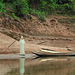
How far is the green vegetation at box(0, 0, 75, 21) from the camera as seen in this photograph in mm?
21620

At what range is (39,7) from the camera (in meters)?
25.5

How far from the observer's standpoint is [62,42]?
20.5 m

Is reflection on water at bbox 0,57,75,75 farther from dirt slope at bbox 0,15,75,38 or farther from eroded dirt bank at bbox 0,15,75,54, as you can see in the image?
dirt slope at bbox 0,15,75,38

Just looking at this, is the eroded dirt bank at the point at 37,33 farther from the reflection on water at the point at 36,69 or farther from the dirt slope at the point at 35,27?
the reflection on water at the point at 36,69

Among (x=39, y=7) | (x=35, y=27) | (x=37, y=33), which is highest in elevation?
(x=39, y=7)

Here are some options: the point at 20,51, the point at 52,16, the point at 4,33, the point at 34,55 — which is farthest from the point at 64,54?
the point at 52,16

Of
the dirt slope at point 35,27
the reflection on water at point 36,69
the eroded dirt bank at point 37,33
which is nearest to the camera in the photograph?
the reflection on water at point 36,69

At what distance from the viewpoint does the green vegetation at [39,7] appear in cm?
2162

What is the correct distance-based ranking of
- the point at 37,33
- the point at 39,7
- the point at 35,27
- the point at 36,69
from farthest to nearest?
1. the point at 39,7
2. the point at 35,27
3. the point at 37,33
4. the point at 36,69

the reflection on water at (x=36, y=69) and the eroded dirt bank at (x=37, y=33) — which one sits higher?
the eroded dirt bank at (x=37, y=33)

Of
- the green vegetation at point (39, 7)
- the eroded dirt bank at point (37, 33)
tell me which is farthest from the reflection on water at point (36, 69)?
the green vegetation at point (39, 7)

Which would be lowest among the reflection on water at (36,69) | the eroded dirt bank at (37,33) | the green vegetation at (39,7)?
the reflection on water at (36,69)

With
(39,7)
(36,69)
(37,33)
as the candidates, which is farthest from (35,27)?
(36,69)

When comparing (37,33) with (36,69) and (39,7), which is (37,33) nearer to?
(39,7)
